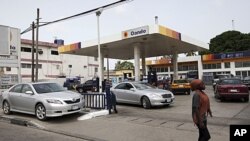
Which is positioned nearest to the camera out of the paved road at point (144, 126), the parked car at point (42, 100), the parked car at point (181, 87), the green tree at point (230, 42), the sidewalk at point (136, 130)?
the sidewalk at point (136, 130)

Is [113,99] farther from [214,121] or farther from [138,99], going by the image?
[214,121]

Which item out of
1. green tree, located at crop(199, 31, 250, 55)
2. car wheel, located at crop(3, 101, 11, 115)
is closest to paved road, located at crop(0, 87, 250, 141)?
car wheel, located at crop(3, 101, 11, 115)

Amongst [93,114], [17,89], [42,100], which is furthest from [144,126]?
[17,89]

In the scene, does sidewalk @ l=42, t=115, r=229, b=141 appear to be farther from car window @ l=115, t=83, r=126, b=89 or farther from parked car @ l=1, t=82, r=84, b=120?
car window @ l=115, t=83, r=126, b=89

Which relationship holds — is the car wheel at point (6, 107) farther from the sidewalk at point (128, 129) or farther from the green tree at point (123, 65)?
the green tree at point (123, 65)

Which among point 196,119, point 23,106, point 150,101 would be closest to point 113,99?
point 150,101

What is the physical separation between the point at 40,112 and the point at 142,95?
5.55 metres

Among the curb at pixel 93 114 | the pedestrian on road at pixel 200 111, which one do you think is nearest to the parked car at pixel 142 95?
the curb at pixel 93 114

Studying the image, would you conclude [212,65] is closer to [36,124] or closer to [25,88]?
[25,88]

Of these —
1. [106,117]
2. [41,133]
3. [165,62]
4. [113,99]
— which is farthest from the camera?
[165,62]

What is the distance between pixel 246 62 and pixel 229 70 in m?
3.02

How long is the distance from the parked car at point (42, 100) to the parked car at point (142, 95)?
12.5 feet

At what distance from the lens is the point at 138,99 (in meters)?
14.8

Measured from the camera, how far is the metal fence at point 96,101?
519 inches
